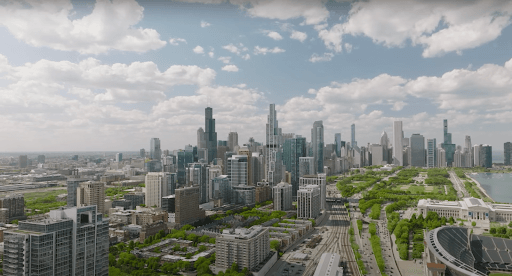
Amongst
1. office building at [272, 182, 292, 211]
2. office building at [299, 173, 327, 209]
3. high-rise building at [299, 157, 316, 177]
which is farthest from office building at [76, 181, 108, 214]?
high-rise building at [299, 157, 316, 177]

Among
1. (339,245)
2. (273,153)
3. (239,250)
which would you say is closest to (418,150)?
(273,153)

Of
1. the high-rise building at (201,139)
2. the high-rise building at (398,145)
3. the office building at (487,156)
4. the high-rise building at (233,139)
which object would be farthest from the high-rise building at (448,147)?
the high-rise building at (201,139)

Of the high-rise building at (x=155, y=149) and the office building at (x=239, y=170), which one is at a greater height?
the high-rise building at (x=155, y=149)

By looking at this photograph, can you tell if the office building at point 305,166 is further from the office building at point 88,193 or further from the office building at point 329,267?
→ the office building at point 329,267

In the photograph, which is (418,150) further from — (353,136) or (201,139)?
(201,139)

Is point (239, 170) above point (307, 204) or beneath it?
above

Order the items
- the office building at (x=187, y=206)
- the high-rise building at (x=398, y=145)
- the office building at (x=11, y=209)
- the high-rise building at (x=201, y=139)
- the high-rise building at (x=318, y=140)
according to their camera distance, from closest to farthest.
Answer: the office building at (x=187, y=206) → the office building at (x=11, y=209) → the high-rise building at (x=318, y=140) → the high-rise building at (x=201, y=139) → the high-rise building at (x=398, y=145)
